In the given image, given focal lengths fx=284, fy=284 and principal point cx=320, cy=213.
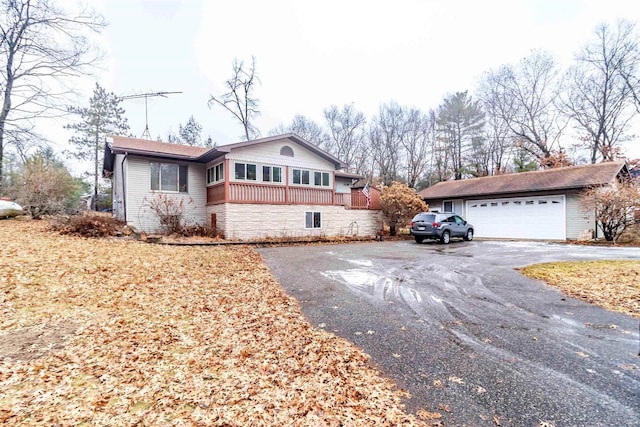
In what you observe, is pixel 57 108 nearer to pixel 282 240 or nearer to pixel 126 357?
pixel 282 240

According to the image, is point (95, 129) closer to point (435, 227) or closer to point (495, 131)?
point (435, 227)

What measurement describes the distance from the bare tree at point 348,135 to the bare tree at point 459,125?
896cm

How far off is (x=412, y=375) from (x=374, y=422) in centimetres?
90

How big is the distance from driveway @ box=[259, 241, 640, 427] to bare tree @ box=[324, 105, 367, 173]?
1138 inches

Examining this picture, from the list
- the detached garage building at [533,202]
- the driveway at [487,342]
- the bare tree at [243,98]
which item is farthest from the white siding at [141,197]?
the detached garage building at [533,202]

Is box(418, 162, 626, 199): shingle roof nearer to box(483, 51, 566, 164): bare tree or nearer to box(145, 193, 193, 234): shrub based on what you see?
box(483, 51, 566, 164): bare tree

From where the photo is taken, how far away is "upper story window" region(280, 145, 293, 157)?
52.5ft

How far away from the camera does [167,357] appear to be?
10.8 ft

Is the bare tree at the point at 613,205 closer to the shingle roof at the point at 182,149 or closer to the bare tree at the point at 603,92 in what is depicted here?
the bare tree at the point at 603,92

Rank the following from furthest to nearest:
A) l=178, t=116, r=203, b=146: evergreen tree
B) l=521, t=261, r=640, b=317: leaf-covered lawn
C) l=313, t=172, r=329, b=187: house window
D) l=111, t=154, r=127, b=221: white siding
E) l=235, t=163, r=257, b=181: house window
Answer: l=178, t=116, r=203, b=146: evergreen tree
l=313, t=172, r=329, b=187: house window
l=111, t=154, r=127, b=221: white siding
l=235, t=163, r=257, b=181: house window
l=521, t=261, r=640, b=317: leaf-covered lawn

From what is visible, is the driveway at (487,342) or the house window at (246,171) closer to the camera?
the driveway at (487,342)

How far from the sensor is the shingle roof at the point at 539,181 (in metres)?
15.7

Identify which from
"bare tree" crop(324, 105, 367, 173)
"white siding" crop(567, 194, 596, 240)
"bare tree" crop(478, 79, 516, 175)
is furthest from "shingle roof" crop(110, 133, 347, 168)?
"bare tree" crop(478, 79, 516, 175)

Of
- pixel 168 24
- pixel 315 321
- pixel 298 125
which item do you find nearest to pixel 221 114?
pixel 298 125
